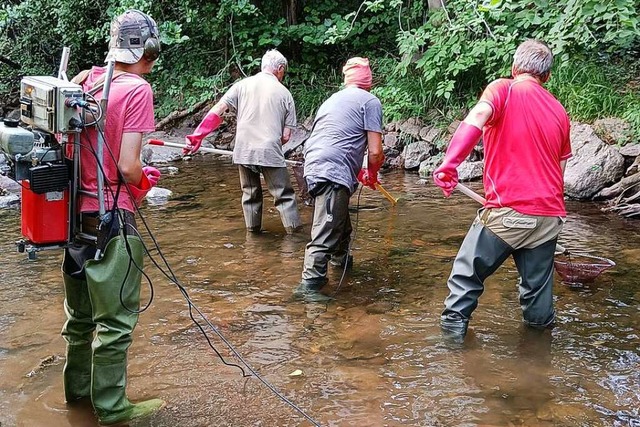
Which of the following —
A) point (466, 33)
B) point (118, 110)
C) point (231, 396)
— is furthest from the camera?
point (466, 33)

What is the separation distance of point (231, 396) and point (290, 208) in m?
3.65

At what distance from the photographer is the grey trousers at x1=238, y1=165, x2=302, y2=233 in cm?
709

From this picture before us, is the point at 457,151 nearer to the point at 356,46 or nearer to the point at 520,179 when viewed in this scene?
the point at 520,179

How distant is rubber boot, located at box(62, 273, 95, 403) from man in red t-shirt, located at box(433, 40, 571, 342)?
1.99 meters

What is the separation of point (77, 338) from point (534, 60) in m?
2.94

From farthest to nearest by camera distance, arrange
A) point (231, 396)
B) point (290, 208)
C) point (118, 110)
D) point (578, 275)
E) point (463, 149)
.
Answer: point (290, 208)
point (578, 275)
point (463, 149)
point (231, 396)
point (118, 110)

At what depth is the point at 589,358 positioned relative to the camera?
4.17 m

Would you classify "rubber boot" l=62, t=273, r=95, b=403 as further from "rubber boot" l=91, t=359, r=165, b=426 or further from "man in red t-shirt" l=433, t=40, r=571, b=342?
"man in red t-shirt" l=433, t=40, r=571, b=342

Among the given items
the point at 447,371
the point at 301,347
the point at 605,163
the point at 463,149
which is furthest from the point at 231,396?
the point at 605,163

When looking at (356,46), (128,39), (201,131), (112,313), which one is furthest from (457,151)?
(356,46)

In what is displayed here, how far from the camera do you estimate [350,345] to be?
4.39 metres

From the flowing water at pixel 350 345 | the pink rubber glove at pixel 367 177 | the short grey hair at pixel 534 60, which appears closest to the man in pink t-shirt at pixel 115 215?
the flowing water at pixel 350 345

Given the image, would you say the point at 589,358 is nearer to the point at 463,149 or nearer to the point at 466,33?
the point at 463,149

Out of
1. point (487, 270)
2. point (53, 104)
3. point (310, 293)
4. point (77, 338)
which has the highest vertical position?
point (53, 104)
